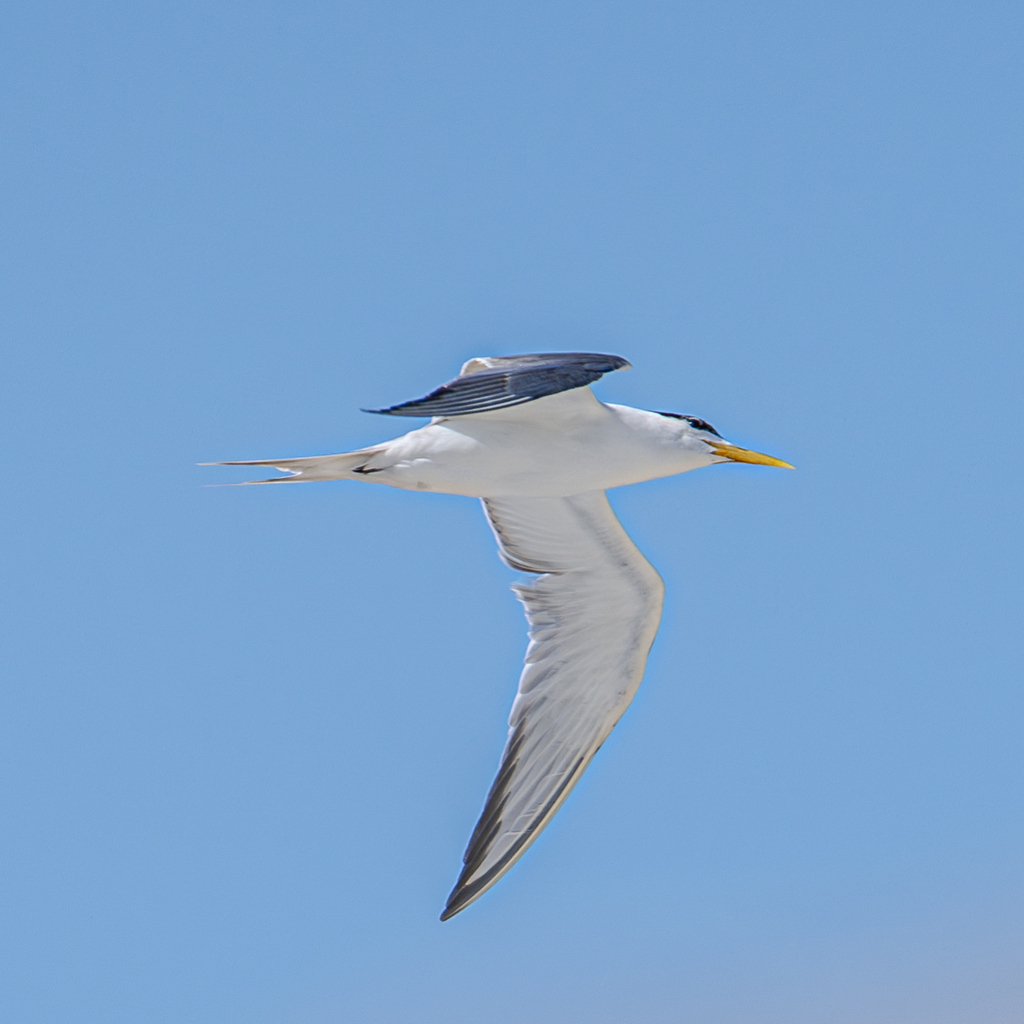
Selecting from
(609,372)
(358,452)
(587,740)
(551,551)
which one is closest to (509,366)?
(609,372)

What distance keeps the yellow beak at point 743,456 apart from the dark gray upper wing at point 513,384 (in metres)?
2.05

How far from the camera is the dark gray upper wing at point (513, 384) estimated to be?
31.1 feet

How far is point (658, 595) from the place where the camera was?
41.8ft

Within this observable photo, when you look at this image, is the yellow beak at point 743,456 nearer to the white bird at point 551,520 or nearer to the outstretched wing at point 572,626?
the white bird at point 551,520

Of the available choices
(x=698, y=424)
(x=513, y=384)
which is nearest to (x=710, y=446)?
(x=698, y=424)

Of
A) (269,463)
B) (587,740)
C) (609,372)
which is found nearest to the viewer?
(609,372)

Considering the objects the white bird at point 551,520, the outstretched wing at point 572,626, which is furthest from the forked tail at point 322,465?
the outstretched wing at point 572,626

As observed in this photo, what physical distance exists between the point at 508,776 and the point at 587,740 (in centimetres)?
78

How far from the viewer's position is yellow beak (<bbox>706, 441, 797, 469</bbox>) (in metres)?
11.7

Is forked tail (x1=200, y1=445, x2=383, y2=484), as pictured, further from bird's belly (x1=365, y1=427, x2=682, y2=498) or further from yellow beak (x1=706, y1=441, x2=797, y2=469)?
yellow beak (x1=706, y1=441, x2=797, y2=469)

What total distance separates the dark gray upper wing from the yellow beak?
2.05 meters

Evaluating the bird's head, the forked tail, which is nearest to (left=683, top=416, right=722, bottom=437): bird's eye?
the bird's head

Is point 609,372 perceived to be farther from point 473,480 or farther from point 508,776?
point 508,776

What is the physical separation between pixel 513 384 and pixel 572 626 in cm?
370
